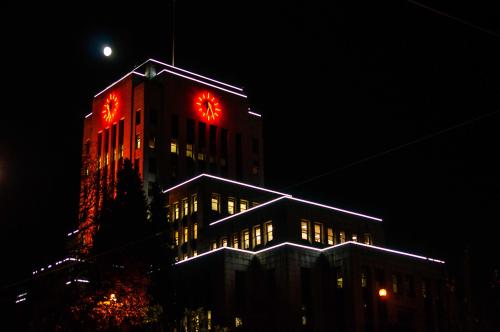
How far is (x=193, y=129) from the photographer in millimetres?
92812

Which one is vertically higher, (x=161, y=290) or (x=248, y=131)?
(x=248, y=131)

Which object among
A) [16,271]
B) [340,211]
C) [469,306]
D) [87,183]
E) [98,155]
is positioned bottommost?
[469,306]

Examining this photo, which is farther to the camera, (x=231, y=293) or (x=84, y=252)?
(x=231, y=293)

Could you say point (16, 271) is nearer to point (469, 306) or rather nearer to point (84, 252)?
point (84, 252)

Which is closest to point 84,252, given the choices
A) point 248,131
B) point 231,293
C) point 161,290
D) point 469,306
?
point 469,306

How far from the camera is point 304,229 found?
6969 cm

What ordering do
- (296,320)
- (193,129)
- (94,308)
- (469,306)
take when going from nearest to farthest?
1. (469,306)
2. (94,308)
3. (296,320)
4. (193,129)

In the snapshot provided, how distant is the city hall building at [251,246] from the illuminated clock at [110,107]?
9.02 feet

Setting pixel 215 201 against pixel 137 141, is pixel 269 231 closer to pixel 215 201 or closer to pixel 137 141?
pixel 215 201

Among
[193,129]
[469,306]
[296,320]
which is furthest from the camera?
[193,129]

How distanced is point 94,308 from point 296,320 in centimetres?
2560

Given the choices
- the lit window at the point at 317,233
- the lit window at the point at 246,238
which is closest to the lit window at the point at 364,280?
the lit window at the point at 317,233

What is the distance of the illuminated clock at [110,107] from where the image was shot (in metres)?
96.8

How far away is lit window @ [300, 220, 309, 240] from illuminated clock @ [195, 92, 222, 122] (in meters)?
29.4
